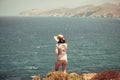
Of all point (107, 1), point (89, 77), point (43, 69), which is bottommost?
point (43, 69)

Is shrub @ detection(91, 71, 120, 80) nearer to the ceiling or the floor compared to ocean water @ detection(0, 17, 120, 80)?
nearer to the ceiling

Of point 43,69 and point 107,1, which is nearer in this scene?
point 107,1

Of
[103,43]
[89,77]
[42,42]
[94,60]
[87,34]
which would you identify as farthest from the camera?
[87,34]

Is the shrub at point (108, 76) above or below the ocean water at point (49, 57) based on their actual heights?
above

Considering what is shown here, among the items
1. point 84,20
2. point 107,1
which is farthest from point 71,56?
point 84,20

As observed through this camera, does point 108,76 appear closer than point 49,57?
Yes

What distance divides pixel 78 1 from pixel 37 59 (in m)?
13.7

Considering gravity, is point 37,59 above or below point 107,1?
below

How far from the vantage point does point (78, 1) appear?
73.3 ft

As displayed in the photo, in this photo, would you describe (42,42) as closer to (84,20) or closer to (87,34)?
(87,34)

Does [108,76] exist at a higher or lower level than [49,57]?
higher

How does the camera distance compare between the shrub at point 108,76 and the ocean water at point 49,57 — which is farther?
the ocean water at point 49,57

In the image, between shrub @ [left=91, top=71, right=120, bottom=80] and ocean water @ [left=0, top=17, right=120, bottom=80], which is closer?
shrub @ [left=91, top=71, right=120, bottom=80]

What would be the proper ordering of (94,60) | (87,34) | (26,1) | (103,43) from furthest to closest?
1. (87,34)
2. (103,43)
3. (94,60)
4. (26,1)
